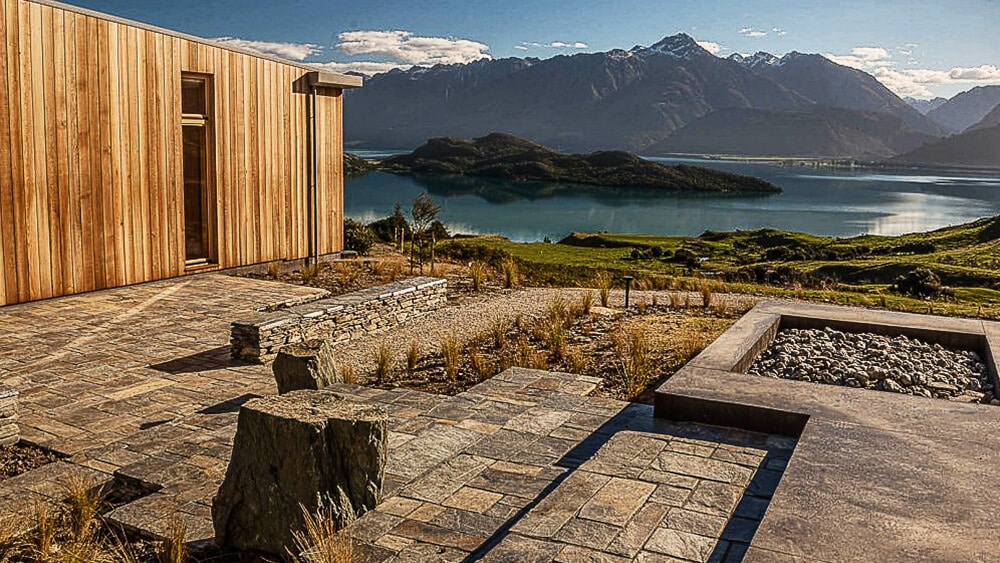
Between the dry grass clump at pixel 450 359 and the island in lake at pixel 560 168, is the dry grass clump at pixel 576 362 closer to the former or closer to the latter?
the dry grass clump at pixel 450 359

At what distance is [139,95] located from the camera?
28.6 ft

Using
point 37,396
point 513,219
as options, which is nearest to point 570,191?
point 513,219

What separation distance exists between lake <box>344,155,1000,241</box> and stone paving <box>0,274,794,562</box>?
981 inches

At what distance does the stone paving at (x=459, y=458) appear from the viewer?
283 centimetres

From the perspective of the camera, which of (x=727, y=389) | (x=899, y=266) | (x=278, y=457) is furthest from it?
(x=899, y=266)

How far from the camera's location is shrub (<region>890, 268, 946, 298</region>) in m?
12.5

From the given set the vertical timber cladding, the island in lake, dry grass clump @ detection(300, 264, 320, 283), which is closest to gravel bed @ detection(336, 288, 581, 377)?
dry grass clump @ detection(300, 264, 320, 283)

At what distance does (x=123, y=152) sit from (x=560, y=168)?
63.1m

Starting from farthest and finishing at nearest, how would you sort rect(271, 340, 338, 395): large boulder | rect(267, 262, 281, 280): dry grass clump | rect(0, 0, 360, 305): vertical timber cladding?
1. rect(267, 262, 281, 280): dry grass clump
2. rect(0, 0, 360, 305): vertical timber cladding
3. rect(271, 340, 338, 395): large boulder

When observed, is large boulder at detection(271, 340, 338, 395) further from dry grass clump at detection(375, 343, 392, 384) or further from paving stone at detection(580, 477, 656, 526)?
paving stone at detection(580, 477, 656, 526)

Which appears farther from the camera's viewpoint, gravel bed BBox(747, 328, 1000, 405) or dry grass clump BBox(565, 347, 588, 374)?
dry grass clump BBox(565, 347, 588, 374)

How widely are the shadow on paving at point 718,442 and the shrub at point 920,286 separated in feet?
31.3

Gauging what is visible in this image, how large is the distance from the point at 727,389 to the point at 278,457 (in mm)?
2481

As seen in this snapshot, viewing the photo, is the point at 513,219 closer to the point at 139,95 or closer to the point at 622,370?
the point at 139,95
